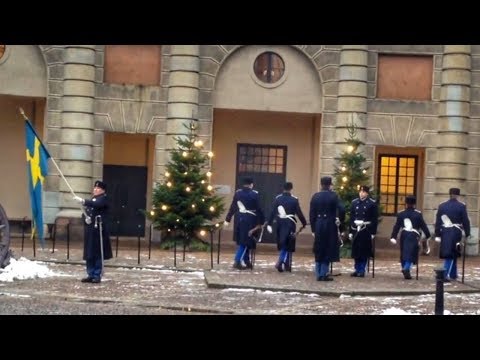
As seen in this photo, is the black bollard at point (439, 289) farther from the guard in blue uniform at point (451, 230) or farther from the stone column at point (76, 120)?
the stone column at point (76, 120)

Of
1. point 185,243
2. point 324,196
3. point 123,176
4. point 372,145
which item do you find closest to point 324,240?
point 324,196

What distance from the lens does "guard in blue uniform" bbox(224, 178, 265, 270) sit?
72.2ft

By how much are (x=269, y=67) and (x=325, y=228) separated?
11.6m

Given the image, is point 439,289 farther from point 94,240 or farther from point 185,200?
point 185,200

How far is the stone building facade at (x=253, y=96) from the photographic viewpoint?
29.8 metres

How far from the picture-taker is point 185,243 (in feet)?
90.9

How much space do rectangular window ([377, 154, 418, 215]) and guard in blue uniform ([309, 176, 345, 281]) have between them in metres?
12.4

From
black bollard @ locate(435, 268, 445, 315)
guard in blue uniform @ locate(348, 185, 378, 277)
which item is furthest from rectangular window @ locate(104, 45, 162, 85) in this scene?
black bollard @ locate(435, 268, 445, 315)

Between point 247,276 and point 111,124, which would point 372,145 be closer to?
point 111,124

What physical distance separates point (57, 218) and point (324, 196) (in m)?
11.9

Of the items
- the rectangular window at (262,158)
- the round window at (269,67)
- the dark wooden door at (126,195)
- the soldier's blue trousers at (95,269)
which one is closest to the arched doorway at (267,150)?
the rectangular window at (262,158)

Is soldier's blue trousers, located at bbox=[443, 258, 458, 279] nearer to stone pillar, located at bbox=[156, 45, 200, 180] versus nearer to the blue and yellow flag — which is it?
the blue and yellow flag

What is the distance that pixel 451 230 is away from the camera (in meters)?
21.0
